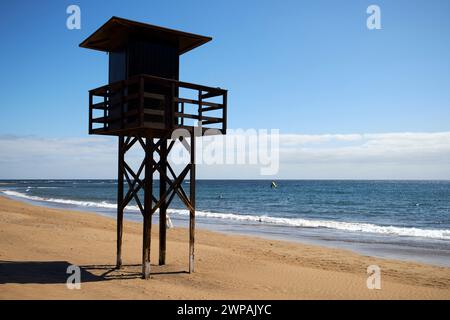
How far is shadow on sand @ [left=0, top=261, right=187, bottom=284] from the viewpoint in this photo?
31.9ft

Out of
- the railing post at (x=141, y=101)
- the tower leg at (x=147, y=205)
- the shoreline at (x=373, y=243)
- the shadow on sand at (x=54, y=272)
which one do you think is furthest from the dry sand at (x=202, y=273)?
the railing post at (x=141, y=101)

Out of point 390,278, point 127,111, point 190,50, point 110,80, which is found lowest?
point 390,278

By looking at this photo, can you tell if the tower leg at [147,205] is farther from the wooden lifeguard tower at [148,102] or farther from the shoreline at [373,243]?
the shoreline at [373,243]

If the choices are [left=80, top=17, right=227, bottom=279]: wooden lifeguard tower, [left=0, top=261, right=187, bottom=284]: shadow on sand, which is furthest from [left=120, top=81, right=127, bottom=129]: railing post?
[left=0, top=261, right=187, bottom=284]: shadow on sand

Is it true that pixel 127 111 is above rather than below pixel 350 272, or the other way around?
above

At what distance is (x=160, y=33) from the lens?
445 inches

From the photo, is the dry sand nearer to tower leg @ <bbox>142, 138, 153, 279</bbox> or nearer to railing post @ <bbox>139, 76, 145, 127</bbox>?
tower leg @ <bbox>142, 138, 153, 279</bbox>

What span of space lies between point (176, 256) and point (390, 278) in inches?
279

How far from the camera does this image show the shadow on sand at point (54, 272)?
9711 mm

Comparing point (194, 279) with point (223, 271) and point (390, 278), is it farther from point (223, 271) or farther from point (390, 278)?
point (390, 278)

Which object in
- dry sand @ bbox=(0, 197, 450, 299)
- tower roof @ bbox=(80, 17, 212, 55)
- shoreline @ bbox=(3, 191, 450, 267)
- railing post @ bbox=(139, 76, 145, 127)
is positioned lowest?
shoreline @ bbox=(3, 191, 450, 267)

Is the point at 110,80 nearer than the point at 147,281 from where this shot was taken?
No
